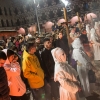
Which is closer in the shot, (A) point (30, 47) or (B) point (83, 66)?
(A) point (30, 47)

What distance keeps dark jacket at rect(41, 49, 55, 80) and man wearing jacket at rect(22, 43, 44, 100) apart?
31cm

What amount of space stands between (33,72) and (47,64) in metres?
0.70

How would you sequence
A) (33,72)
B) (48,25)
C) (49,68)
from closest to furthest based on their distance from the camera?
(33,72) → (49,68) → (48,25)

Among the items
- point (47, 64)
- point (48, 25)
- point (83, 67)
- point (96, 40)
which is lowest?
point (83, 67)

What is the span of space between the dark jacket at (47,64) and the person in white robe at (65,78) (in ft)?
3.54

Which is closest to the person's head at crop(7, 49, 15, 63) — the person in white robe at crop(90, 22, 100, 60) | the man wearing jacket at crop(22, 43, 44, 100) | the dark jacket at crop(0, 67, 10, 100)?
the man wearing jacket at crop(22, 43, 44, 100)

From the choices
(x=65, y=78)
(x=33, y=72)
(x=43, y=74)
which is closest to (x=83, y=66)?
(x=43, y=74)

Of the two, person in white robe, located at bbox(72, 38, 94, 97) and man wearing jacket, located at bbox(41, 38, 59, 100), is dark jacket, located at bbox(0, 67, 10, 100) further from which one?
person in white robe, located at bbox(72, 38, 94, 97)

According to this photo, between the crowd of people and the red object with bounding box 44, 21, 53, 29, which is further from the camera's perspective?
the red object with bounding box 44, 21, 53, 29

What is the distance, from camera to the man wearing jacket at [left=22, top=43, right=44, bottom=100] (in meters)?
4.46

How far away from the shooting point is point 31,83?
466 centimetres

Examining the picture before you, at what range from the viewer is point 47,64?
5176mm

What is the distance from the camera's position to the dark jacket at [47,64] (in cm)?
513

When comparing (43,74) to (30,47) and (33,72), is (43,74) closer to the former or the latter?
(33,72)
